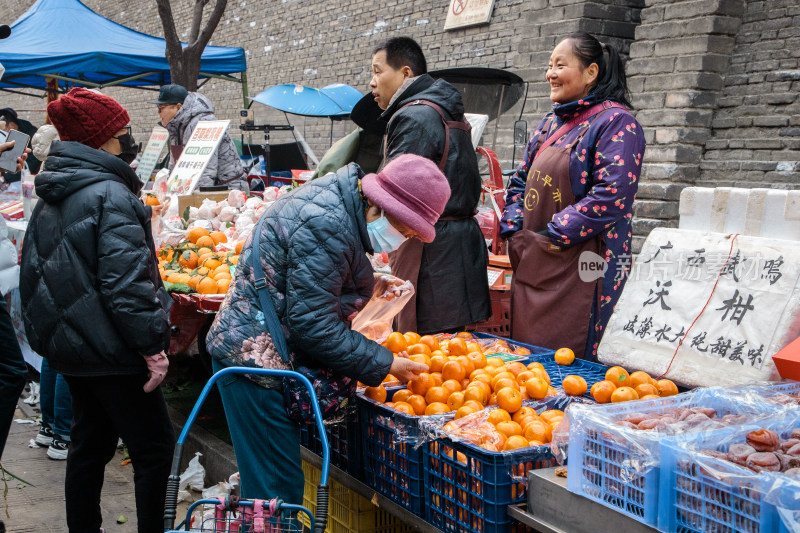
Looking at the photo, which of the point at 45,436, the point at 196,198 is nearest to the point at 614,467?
the point at 45,436

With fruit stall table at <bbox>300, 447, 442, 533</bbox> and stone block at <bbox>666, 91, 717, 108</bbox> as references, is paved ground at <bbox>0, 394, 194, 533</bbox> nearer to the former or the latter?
fruit stall table at <bbox>300, 447, 442, 533</bbox>

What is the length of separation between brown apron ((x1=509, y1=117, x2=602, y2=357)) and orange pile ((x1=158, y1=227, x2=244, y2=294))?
64.4 inches

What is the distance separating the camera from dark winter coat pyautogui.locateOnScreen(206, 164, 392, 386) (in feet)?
7.82

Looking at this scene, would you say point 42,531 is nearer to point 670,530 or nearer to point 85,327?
point 85,327

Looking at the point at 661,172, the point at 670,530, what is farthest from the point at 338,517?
the point at 661,172

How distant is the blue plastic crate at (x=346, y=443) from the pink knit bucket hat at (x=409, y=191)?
0.73m

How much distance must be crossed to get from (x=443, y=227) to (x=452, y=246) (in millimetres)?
112

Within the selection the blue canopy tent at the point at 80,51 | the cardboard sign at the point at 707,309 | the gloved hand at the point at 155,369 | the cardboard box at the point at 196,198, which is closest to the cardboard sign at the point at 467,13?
the blue canopy tent at the point at 80,51

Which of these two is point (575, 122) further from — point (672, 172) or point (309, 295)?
point (672, 172)

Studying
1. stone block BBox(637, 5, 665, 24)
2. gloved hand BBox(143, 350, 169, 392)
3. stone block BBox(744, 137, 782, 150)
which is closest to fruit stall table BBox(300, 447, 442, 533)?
gloved hand BBox(143, 350, 169, 392)

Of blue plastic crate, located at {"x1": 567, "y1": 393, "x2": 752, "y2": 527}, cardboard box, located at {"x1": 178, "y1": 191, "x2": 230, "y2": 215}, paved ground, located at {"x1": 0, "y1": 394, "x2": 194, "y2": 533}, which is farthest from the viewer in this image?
cardboard box, located at {"x1": 178, "y1": 191, "x2": 230, "y2": 215}

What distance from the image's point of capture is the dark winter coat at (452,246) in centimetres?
409

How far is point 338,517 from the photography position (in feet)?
9.86

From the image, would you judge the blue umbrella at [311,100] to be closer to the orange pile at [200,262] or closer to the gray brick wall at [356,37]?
the gray brick wall at [356,37]
